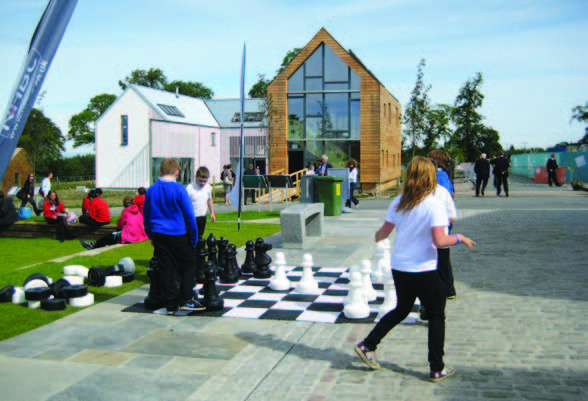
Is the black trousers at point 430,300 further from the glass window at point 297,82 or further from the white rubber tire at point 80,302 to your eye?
the glass window at point 297,82

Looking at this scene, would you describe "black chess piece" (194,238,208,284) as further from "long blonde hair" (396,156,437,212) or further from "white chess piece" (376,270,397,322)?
"long blonde hair" (396,156,437,212)

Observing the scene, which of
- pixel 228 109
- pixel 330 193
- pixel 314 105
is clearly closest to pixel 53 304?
pixel 330 193

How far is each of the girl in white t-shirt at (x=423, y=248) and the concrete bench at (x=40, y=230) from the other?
448 inches

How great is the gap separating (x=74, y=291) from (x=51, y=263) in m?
3.21

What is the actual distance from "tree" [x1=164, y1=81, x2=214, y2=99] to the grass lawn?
59937mm

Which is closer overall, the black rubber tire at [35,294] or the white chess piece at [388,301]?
the white chess piece at [388,301]

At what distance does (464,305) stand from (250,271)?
10.5 ft

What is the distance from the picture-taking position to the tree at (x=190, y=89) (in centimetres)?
7336

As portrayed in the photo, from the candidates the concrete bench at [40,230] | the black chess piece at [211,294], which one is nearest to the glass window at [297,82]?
the concrete bench at [40,230]

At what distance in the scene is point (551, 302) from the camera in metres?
6.66

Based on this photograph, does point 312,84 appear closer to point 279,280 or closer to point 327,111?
point 327,111

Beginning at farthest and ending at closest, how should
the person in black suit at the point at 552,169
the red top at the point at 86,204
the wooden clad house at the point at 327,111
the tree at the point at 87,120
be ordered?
the tree at the point at 87,120
the wooden clad house at the point at 327,111
the person in black suit at the point at 552,169
the red top at the point at 86,204

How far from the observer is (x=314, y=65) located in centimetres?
3362

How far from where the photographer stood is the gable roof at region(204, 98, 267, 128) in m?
51.6
